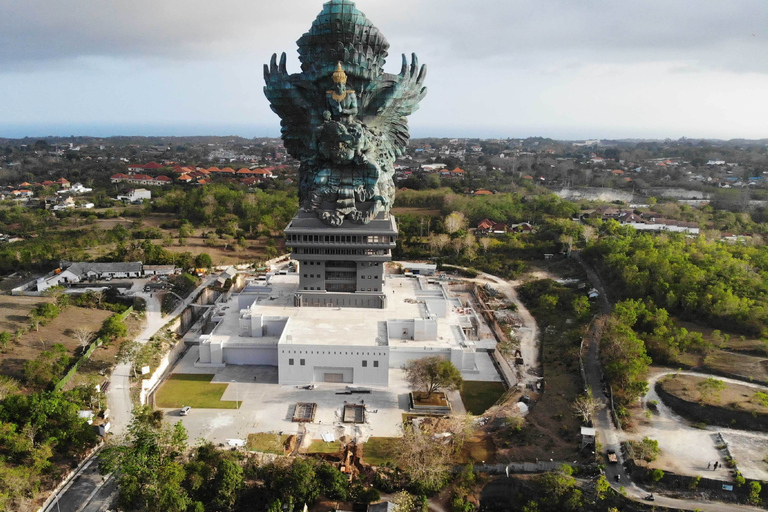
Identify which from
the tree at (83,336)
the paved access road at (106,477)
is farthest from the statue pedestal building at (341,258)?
the tree at (83,336)

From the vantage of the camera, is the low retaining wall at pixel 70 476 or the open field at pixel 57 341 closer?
the low retaining wall at pixel 70 476

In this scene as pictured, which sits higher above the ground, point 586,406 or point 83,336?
point 83,336

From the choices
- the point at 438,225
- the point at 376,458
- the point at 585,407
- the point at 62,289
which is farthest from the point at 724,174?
the point at 62,289

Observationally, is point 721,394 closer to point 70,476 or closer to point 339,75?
point 339,75

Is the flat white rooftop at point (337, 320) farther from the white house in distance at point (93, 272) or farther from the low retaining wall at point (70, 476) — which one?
the white house in distance at point (93, 272)

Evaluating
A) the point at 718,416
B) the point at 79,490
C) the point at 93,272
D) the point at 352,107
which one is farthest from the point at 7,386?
the point at 718,416

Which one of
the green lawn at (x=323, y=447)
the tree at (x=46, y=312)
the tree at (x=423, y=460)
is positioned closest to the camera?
the tree at (x=423, y=460)
